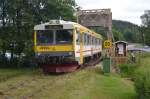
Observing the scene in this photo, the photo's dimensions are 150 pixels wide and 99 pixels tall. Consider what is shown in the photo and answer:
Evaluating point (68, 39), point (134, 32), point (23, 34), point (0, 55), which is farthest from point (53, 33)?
point (134, 32)

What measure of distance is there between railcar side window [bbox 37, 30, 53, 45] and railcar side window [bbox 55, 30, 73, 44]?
16.4 inches

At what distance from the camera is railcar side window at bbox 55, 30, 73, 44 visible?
26297mm

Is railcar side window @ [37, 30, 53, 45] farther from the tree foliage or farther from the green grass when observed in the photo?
the tree foliage

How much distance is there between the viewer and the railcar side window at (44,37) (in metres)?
26.7

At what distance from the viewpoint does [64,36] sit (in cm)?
2652

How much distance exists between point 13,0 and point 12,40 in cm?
282

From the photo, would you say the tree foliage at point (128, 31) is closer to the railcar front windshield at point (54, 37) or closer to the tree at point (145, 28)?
the tree at point (145, 28)

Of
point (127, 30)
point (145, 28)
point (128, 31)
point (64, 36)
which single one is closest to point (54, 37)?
point (64, 36)

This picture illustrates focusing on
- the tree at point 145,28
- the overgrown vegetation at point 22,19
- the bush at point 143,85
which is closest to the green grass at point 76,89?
the bush at point 143,85

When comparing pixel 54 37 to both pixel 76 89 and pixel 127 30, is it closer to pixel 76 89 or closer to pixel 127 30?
pixel 76 89

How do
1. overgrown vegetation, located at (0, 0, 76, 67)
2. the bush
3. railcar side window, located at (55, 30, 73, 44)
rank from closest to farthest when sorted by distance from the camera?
the bush < railcar side window, located at (55, 30, 73, 44) < overgrown vegetation, located at (0, 0, 76, 67)

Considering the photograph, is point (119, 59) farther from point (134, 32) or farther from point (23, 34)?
point (134, 32)

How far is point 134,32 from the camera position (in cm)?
14662

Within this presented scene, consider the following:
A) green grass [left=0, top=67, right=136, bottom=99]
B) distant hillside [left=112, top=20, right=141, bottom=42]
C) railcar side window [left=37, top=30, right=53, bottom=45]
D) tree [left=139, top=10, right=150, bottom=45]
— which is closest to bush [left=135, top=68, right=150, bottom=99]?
green grass [left=0, top=67, right=136, bottom=99]
